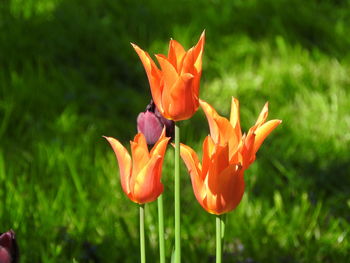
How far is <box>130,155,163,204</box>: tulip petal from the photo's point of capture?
4.28 ft

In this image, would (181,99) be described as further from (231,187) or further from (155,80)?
(231,187)

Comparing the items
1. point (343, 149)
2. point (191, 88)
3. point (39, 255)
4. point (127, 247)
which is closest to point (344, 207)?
point (343, 149)

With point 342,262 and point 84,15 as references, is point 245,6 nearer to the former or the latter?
point 84,15

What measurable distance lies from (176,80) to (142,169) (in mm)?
174

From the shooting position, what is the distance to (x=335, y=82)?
12.1 feet

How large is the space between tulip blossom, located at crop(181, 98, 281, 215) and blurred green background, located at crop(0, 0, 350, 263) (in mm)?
914

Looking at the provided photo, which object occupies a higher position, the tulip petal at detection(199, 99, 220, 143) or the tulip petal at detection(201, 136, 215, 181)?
the tulip petal at detection(199, 99, 220, 143)

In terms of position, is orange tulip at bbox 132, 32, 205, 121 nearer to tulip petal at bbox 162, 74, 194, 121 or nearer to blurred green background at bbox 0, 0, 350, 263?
tulip petal at bbox 162, 74, 194, 121

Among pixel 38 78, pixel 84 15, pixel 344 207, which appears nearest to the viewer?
pixel 344 207

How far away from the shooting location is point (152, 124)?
147cm

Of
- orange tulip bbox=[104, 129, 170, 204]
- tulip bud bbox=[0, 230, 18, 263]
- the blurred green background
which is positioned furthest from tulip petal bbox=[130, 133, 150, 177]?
the blurred green background

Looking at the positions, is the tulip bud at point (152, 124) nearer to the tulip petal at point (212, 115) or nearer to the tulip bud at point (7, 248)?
the tulip petal at point (212, 115)

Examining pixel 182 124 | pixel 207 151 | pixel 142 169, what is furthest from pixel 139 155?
pixel 182 124

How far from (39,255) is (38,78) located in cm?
138
